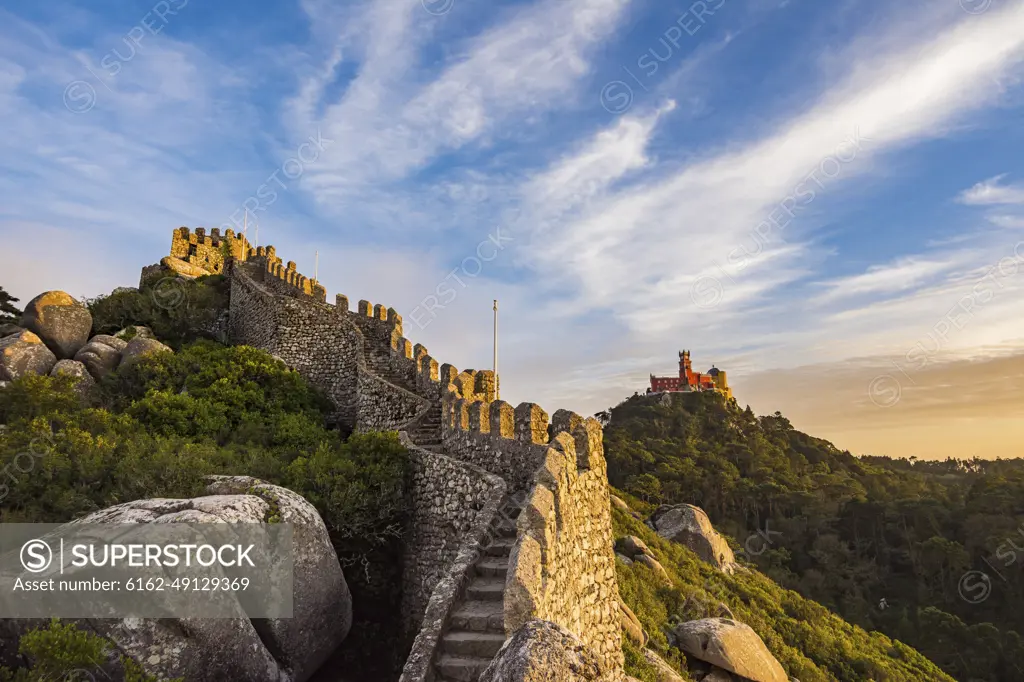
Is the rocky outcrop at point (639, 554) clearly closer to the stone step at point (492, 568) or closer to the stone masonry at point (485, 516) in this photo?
the stone masonry at point (485, 516)

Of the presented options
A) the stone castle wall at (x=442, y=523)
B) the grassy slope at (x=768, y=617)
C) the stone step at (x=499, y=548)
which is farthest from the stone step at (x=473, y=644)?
the grassy slope at (x=768, y=617)

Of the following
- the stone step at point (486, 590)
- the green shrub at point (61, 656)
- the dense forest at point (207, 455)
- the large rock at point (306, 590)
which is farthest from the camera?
the dense forest at point (207, 455)

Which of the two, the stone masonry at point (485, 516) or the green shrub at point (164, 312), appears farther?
the green shrub at point (164, 312)

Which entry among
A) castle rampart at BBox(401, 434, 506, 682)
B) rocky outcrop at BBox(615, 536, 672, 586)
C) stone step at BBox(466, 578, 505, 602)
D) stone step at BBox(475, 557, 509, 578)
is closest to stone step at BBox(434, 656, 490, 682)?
castle rampart at BBox(401, 434, 506, 682)

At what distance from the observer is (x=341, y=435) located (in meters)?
18.3

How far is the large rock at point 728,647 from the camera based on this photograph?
1295 cm

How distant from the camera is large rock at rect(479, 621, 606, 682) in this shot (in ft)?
10.4

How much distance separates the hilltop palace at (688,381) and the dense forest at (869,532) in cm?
2269

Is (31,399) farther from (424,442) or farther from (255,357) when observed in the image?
(424,442)

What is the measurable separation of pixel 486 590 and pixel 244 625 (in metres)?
3.32

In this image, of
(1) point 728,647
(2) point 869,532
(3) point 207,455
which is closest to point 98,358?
(3) point 207,455

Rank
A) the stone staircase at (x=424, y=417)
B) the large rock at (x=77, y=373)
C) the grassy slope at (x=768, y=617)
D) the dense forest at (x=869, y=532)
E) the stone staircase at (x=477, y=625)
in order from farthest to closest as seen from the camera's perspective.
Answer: the dense forest at (x=869, y=532)
the large rock at (x=77, y=373)
the grassy slope at (x=768, y=617)
the stone staircase at (x=424, y=417)
the stone staircase at (x=477, y=625)

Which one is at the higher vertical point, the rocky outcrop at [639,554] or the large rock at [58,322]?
the large rock at [58,322]

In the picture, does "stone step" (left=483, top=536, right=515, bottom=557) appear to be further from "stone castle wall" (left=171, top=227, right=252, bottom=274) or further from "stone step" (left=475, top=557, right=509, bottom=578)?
"stone castle wall" (left=171, top=227, right=252, bottom=274)
